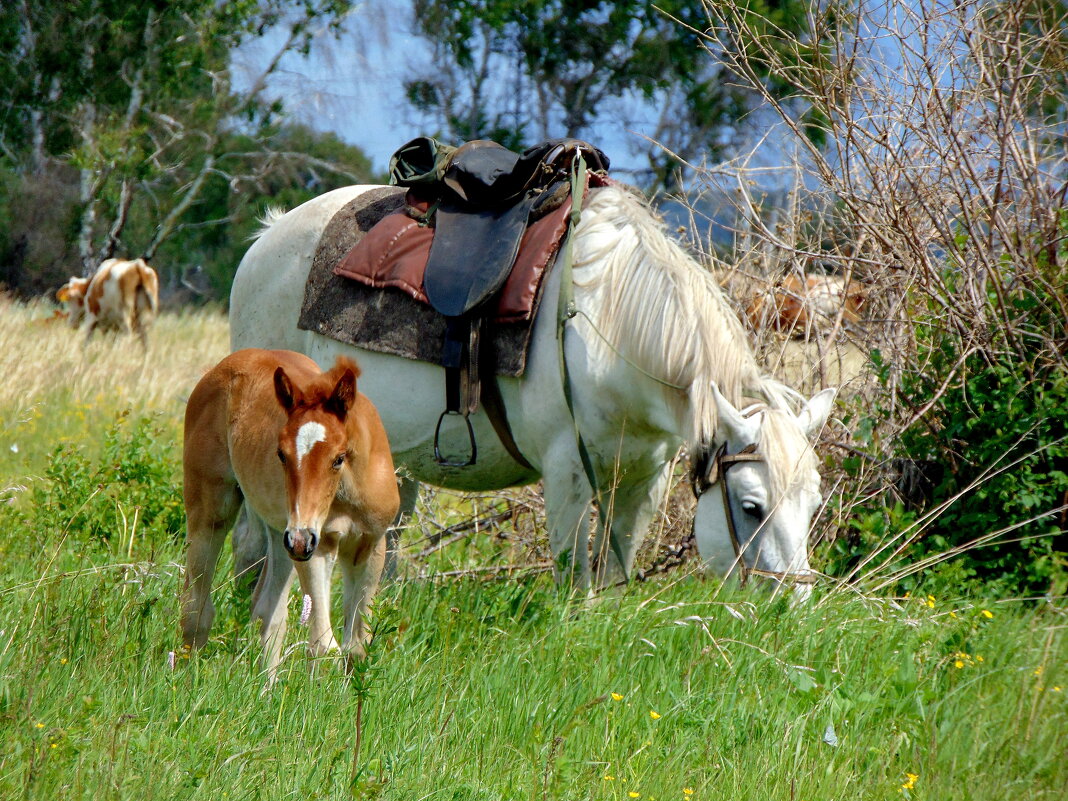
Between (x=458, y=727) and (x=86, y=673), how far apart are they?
110cm

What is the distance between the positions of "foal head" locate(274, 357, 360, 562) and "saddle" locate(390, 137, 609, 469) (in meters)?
1.32

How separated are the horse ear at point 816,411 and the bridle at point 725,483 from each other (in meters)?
0.27

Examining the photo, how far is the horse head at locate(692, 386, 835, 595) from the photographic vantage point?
13.0 ft

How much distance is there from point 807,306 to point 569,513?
2063 mm

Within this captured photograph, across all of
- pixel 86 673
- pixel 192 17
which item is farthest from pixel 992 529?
pixel 192 17

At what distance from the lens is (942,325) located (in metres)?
5.05

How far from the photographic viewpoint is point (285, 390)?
10.4ft

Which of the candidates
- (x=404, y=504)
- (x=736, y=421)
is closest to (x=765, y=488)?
(x=736, y=421)

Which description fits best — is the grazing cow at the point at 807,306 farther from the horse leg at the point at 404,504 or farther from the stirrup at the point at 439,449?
the horse leg at the point at 404,504

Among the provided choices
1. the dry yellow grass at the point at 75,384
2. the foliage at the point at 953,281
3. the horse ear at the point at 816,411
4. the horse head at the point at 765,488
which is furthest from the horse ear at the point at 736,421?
the dry yellow grass at the point at 75,384

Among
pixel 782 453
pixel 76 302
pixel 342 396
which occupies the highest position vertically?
pixel 342 396

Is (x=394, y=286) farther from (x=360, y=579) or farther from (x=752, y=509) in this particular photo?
(x=752, y=509)

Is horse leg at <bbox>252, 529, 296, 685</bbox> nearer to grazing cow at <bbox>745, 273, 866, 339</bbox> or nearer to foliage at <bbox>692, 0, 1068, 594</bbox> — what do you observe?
foliage at <bbox>692, 0, 1068, 594</bbox>

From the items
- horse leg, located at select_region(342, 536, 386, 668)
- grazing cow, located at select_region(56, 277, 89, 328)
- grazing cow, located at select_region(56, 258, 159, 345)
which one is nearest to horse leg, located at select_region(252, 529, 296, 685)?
horse leg, located at select_region(342, 536, 386, 668)
